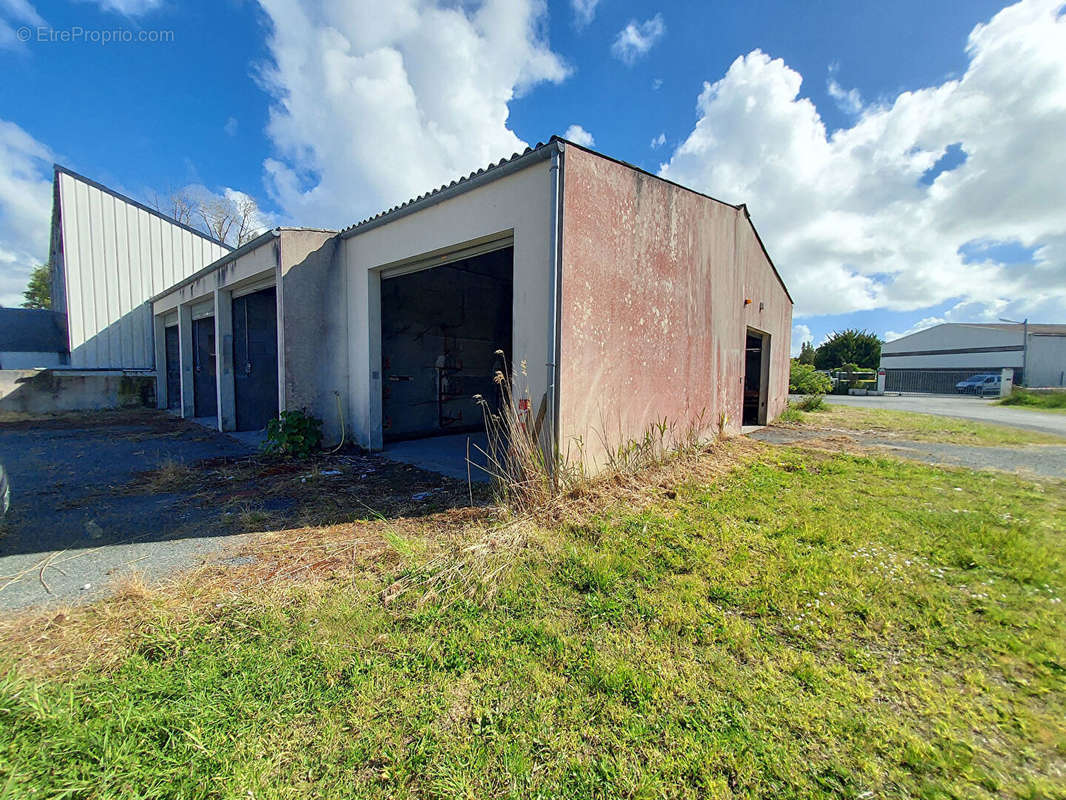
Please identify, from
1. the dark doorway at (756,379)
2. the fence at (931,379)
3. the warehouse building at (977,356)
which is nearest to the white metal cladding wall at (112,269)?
the dark doorway at (756,379)

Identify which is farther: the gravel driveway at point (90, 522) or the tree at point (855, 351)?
the tree at point (855, 351)

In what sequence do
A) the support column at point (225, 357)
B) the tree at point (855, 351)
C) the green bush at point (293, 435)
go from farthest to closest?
the tree at point (855, 351), the support column at point (225, 357), the green bush at point (293, 435)

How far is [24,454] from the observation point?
253 inches

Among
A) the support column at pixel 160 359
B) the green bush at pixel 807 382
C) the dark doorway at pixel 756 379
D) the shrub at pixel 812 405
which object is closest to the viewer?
the dark doorway at pixel 756 379

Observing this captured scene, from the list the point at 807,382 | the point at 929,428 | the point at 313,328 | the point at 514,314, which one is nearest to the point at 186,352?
the point at 313,328

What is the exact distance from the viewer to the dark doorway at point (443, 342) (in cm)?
782

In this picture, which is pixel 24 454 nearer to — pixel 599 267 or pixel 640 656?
pixel 599 267

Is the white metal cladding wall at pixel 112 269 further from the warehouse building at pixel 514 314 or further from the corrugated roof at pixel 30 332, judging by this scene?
the corrugated roof at pixel 30 332

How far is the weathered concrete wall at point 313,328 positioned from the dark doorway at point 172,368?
906 centimetres

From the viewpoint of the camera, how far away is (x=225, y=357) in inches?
320

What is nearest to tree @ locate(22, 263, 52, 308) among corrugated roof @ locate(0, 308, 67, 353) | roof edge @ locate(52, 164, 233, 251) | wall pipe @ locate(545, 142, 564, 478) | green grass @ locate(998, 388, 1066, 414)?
corrugated roof @ locate(0, 308, 67, 353)

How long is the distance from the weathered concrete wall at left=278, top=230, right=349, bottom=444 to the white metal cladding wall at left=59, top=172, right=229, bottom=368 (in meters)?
10.7

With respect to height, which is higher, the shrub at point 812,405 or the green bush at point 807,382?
the green bush at point 807,382

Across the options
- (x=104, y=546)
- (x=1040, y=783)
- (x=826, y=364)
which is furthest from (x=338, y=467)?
(x=826, y=364)
